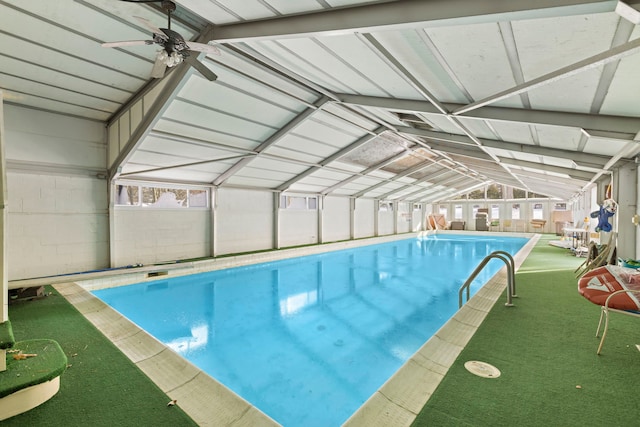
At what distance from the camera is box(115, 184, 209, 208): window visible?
7062 millimetres

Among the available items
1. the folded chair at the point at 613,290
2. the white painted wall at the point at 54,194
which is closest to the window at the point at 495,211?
the folded chair at the point at 613,290

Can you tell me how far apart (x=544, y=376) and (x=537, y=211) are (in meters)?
22.2

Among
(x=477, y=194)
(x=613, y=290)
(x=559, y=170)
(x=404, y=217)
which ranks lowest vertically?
(x=613, y=290)

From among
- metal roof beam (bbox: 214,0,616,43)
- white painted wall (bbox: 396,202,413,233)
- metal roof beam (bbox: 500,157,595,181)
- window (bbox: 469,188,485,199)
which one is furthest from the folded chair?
window (bbox: 469,188,485,199)

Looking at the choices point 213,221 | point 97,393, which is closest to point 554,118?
point 97,393

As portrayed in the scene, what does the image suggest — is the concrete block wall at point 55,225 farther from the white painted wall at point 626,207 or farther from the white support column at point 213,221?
the white painted wall at point 626,207

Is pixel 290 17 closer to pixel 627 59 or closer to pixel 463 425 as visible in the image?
pixel 627 59

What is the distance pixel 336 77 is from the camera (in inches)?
166

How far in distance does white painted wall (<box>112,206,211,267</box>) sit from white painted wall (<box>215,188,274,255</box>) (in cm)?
44

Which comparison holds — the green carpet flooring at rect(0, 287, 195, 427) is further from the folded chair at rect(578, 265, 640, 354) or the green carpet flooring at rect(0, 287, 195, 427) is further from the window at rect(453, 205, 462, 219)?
the window at rect(453, 205, 462, 219)

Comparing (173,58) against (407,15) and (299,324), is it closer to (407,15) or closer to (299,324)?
(407,15)

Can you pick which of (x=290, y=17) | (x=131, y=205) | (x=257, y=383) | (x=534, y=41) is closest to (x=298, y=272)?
(x=131, y=205)

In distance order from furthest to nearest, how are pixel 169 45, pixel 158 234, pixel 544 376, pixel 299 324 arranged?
pixel 158 234
pixel 299 324
pixel 169 45
pixel 544 376

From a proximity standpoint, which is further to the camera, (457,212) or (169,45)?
(457,212)
